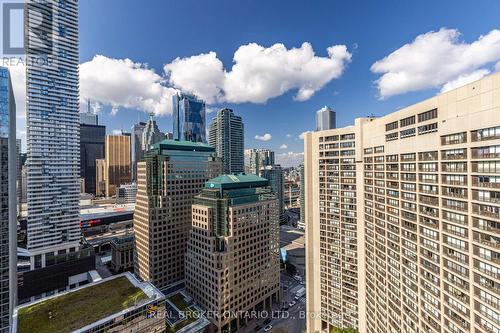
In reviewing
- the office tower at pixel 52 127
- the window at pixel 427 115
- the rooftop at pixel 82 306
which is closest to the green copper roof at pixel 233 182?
the rooftop at pixel 82 306

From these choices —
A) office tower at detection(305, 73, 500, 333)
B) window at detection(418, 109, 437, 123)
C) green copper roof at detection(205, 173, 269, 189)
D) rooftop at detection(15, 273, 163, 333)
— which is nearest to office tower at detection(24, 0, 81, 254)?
rooftop at detection(15, 273, 163, 333)

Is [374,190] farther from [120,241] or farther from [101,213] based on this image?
[101,213]

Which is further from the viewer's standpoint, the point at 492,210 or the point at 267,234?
the point at 267,234

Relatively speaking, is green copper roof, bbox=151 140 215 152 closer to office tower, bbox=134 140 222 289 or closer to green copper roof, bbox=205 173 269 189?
office tower, bbox=134 140 222 289

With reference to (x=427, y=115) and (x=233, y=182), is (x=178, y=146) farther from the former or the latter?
(x=427, y=115)

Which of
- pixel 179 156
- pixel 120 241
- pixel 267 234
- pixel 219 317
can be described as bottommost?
pixel 219 317

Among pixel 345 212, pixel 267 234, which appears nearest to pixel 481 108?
pixel 345 212
